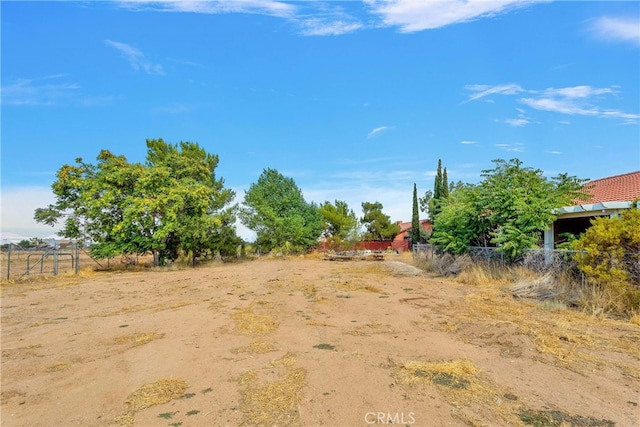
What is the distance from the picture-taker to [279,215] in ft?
118

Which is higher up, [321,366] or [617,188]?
[617,188]

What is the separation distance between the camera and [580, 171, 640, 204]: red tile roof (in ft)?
42.9

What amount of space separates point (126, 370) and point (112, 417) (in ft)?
4.22

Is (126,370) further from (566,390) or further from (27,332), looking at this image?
(566,390)

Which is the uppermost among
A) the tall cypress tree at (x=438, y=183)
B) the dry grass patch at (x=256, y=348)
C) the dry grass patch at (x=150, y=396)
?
the tall cypress tree at (x=438, y=183)

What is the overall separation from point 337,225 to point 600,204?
97.1 ft

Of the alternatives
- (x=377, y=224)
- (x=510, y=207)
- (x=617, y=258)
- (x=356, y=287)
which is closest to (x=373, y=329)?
(x=617, y=258)

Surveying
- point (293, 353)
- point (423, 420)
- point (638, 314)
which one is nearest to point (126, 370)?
point (293, 353)

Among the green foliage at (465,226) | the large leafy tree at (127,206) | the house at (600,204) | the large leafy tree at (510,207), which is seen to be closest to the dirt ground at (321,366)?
the large leafy tree at (510,207)

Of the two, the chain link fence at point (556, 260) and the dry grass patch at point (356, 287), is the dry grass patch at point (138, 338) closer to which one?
the dry grass patch at point (356, 287)

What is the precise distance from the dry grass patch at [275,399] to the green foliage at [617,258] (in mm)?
6934

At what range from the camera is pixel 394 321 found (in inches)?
278

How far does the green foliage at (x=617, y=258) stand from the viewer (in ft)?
23.9

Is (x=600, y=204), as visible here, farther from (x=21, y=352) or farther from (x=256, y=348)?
(x=21, y=352)
